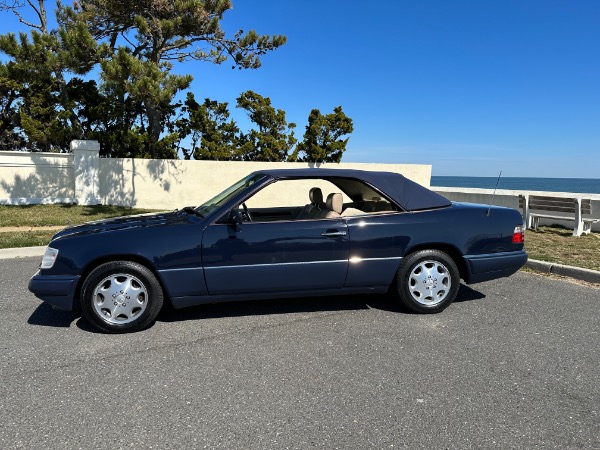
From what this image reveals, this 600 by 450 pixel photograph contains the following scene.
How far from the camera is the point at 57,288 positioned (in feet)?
→ 12.3

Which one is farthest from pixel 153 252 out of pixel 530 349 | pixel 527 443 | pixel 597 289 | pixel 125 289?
pixel 597 289

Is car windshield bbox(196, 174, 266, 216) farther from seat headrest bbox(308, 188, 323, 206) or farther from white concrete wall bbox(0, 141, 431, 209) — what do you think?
white concrete wall bbox(0, 141, 431, 209)

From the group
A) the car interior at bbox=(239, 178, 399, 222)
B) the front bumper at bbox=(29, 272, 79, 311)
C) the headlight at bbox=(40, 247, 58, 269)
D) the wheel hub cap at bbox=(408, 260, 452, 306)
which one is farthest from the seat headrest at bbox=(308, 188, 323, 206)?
the headlight at bbox=(40, 247, 58, 269)

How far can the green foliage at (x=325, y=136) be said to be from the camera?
60.7ft

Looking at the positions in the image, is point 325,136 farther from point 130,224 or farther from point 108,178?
point 130,224

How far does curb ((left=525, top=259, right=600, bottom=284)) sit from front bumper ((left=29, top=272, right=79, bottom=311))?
6.18 m

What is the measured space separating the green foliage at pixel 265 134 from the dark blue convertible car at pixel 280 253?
45.0 ft

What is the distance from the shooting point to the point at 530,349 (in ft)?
11.8

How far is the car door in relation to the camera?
3904 mm

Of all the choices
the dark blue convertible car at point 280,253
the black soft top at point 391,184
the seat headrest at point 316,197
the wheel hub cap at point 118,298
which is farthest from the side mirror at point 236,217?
the seat headrest at point 316,197

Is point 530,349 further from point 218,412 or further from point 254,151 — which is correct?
point 254,151

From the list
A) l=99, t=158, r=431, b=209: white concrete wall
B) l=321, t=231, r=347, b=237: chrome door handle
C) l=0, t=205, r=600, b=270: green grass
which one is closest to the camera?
l=321, t=231, r=347, b=237: chrome door handle

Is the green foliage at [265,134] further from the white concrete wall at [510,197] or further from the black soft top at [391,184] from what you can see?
the black soft top at [391,184]

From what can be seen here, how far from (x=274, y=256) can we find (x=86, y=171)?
479 inches
